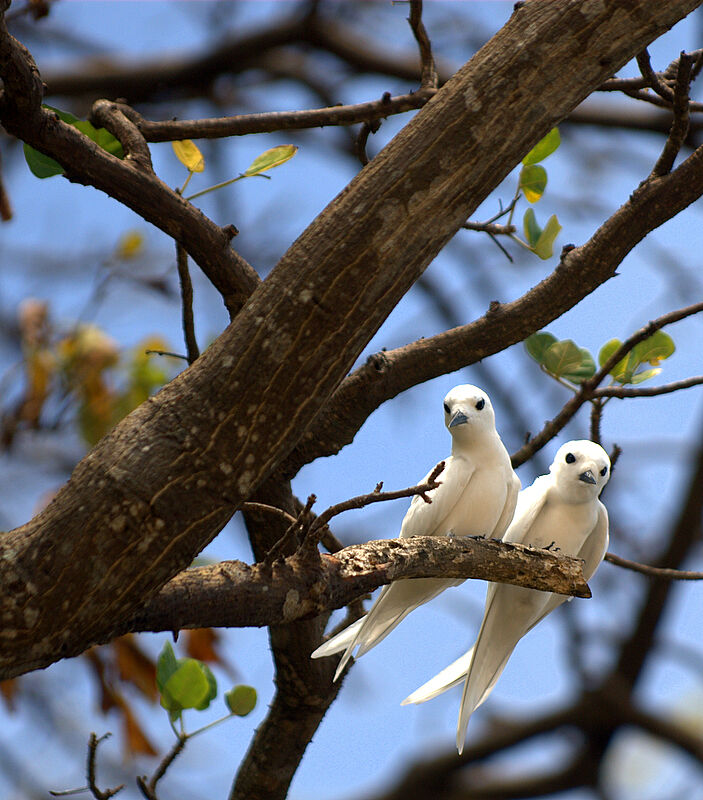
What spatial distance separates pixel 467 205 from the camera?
1.34m

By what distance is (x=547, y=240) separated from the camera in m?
1.96

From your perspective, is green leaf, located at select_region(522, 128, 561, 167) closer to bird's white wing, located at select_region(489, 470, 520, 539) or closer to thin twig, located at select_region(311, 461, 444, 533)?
bird's white wing, located at select_region(489, 470, 520, 539)

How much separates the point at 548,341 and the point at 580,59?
0.81m

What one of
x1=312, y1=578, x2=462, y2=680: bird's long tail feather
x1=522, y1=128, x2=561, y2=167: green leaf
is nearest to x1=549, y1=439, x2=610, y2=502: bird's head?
x1=312, y1=578, x2=462, y2=680: bird's long tail feather

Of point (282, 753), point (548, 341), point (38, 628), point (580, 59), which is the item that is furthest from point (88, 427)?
point (580, 59)

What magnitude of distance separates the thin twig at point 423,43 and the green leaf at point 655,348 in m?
0.81

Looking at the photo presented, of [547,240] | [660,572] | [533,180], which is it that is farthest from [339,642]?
[533,180]

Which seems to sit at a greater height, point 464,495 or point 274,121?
point 274,121

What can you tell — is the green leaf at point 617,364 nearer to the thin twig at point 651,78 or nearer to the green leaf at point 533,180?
the green leaf at point 533,180

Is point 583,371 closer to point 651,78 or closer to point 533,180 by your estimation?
point 533,180

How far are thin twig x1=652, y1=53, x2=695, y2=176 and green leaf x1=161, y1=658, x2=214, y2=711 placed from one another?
1.41m

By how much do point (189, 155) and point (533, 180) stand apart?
32.0 inches

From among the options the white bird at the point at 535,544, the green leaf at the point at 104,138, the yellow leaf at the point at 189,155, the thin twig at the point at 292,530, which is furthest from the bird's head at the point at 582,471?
the green leaf at the point at 104,138

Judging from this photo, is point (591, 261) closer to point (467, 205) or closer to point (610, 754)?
point (467, 205)
